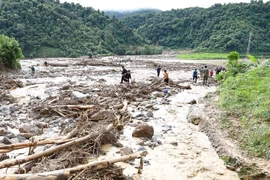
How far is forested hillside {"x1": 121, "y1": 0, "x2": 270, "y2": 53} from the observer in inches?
3508

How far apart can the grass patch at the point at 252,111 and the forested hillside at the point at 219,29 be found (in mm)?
82077

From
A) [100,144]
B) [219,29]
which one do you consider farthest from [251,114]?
[219,29]

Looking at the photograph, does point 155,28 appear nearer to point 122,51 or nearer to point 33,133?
point 122,51

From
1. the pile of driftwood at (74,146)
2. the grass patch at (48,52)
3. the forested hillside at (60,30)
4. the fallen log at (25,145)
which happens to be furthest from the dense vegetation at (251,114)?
the grass patch at (48,52)

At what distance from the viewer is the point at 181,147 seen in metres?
7.05

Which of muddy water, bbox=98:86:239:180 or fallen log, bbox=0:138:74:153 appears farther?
muddy water, bbox=98:86:239:180

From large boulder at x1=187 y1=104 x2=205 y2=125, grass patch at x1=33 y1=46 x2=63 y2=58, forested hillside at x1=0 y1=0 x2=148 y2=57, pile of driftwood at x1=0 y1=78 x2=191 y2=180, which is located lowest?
large boulder at x1=187 y1=104 x2=205 y2=125

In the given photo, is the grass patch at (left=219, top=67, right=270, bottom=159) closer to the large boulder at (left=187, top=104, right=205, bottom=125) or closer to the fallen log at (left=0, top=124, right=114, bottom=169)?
the large boulder at (left=187, top=104, right=205, bottom=125)

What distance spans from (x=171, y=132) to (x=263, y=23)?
107 m

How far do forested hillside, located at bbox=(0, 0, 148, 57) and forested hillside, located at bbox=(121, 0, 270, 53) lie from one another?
2324cm

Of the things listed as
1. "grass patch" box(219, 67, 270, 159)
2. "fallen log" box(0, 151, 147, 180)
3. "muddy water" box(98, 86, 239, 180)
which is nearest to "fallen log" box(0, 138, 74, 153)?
"muddy water" box(98, 86, 239, 180)

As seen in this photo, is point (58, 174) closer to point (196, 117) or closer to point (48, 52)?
point (196, 117)

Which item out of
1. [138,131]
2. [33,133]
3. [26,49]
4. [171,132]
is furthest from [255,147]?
[26,49]

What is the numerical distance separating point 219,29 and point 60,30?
70.6 m
